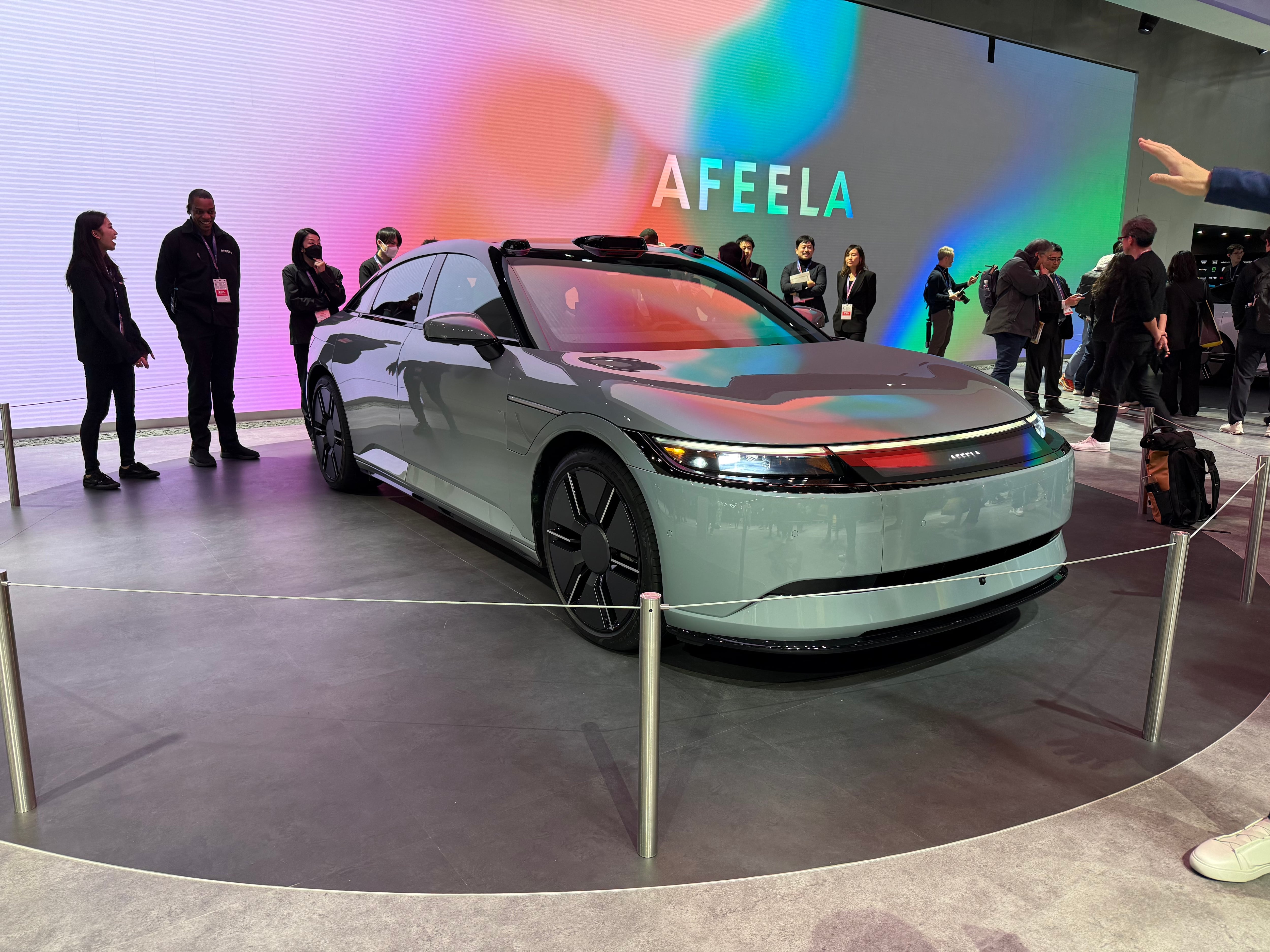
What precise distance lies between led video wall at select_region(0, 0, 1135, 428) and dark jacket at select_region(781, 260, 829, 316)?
6.71 feet

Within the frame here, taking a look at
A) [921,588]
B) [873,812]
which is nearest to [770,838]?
[873,812]

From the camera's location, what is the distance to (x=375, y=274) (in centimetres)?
520

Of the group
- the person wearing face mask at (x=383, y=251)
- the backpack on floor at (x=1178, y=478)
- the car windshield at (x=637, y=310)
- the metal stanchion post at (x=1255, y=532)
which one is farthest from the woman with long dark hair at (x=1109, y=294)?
the person wearing face mask at (x=383, y=251)

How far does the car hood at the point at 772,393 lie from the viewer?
2.69 meters

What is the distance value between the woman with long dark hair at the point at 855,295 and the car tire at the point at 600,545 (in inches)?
252

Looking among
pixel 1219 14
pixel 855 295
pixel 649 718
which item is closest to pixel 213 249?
pixel 649 718

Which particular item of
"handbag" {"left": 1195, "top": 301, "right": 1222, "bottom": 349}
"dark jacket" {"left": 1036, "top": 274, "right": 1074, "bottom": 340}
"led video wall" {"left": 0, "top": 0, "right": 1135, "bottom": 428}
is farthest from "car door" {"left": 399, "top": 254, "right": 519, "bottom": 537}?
"handbag" {"left": 1195, "top": 301, "right": 1222, "bottom": 349}

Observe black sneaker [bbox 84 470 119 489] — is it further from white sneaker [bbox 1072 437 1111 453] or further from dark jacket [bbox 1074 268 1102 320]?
dark jacket [bbox 1074 268 1102 320]

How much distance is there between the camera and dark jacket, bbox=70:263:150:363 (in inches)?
217

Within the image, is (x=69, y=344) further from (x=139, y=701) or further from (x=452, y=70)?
(x=139, y=701)

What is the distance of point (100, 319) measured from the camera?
18.2 feet

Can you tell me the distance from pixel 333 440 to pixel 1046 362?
6918mm

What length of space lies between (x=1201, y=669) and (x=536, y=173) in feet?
26.4

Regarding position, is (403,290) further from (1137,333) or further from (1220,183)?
(1137,333)
